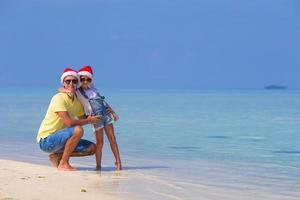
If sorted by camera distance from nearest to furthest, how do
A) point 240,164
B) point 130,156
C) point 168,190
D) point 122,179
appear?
1. point 168,190
2. point 122,179
3. point 240,164
4. point 130,156

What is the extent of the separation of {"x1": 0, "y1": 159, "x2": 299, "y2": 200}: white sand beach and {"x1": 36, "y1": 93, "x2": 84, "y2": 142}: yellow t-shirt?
1.61 feet

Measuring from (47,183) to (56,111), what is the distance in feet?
4.43

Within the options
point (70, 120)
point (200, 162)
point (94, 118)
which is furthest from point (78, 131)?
point (200, 162)

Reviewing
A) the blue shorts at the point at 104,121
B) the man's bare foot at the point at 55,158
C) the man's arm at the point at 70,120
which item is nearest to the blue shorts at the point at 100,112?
the blue shorts at the point at 104,121

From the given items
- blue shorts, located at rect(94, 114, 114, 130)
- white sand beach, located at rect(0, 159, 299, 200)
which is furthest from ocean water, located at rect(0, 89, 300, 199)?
blue shorts, located at rect(94, 114, 114, 130)

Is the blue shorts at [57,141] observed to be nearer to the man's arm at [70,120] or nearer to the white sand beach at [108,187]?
the man's arm at [70,120]

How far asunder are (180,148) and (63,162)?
19.3 ft

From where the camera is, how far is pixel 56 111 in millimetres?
8539

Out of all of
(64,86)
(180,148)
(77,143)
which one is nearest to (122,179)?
(77,143)

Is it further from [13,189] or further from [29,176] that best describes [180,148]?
[13,189]

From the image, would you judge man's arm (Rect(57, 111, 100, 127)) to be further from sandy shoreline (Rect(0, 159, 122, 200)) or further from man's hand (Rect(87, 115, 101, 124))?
sandy shoreline (Rect(0, 159, 122, 200))

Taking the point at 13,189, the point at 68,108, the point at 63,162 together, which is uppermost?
the point at 68,108

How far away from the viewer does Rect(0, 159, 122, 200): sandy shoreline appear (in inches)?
262

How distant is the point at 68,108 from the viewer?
866cm
